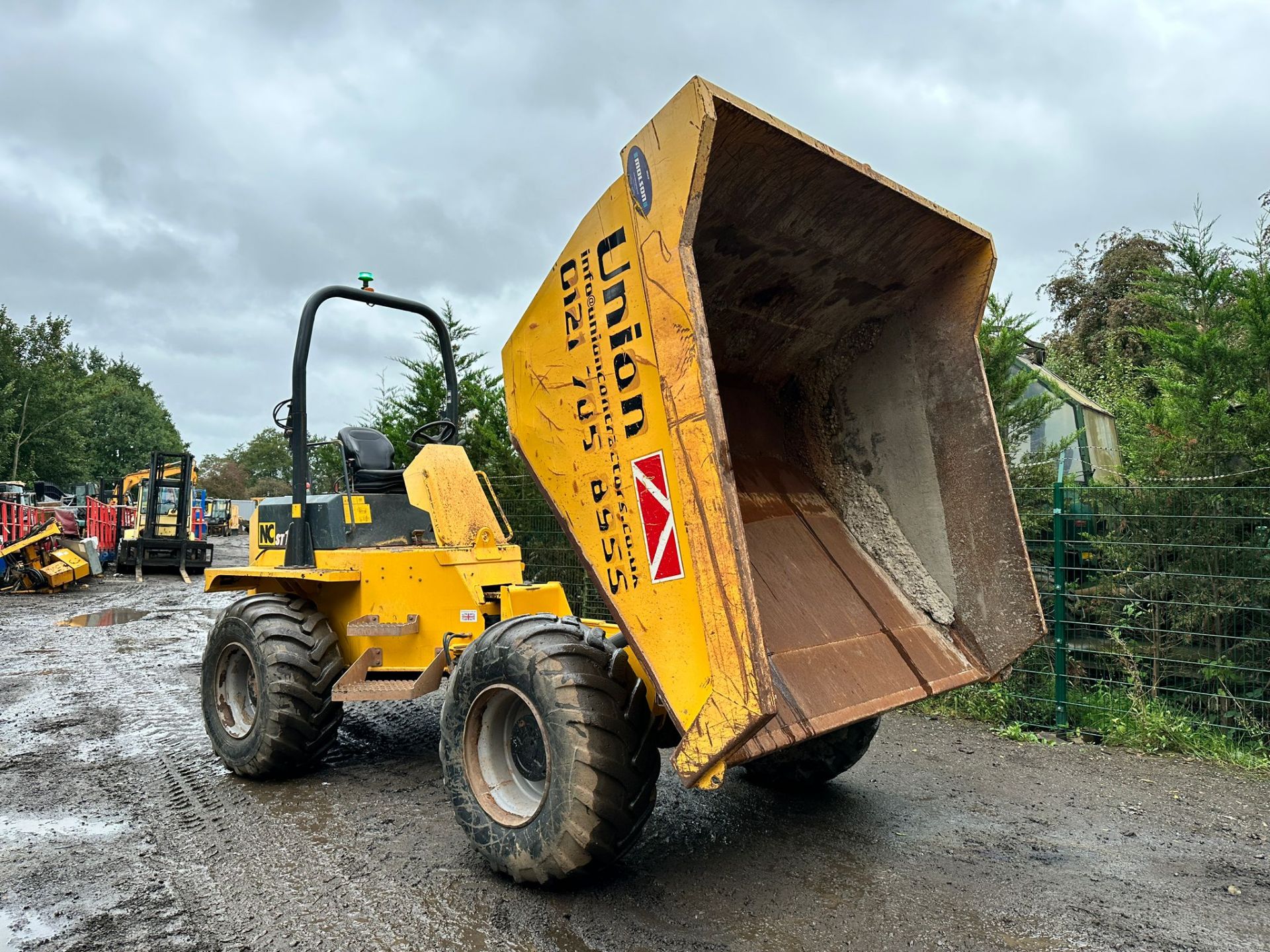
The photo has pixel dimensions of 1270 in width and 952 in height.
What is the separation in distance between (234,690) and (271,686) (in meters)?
0.80

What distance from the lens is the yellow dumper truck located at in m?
2.89

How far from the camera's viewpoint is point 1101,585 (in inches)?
235

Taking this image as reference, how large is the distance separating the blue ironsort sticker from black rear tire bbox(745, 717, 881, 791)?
2.77 metres

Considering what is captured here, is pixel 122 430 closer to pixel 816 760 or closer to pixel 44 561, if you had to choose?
pixel 44 561

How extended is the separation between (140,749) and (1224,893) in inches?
237

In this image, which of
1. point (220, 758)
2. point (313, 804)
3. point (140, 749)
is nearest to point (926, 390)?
point (313, 804)

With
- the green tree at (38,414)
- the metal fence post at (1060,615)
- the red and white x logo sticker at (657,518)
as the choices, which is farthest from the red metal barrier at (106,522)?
the red and white x logo sticker at (657,518)

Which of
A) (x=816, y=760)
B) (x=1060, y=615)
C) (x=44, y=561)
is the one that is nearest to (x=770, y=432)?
(x=816, y=760)

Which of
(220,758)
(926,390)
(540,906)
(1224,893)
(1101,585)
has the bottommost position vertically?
(1224,893)

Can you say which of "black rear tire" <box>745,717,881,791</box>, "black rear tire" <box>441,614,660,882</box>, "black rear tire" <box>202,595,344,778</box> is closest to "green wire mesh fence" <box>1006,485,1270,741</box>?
"black rear tire" <box>745,717,881,791</box>

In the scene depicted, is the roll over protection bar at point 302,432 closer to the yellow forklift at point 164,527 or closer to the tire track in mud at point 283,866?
the tire track in mud at point 283,866

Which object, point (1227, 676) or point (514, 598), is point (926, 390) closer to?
point (514, 598)

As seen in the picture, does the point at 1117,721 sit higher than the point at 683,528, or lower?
lower

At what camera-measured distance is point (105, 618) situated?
12.9 metres
